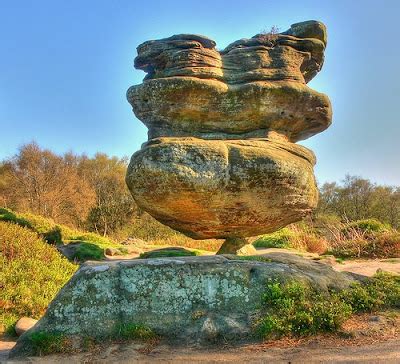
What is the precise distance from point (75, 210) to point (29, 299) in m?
27.4

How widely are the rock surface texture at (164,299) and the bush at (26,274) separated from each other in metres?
3.52

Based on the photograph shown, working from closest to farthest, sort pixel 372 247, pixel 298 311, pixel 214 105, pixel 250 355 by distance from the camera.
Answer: pixel 250 355
pixel 298 311
pixel 214 105
pixel 372 247

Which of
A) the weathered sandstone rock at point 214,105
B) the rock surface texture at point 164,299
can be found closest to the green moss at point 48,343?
the rock surface texture at point 164,299

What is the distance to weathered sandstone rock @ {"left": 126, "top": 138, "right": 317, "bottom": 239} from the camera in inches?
393

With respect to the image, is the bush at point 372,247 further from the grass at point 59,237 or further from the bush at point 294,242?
the grass at point 59,237

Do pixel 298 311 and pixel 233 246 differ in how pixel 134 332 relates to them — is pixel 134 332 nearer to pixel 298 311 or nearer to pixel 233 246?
pixel 298 311

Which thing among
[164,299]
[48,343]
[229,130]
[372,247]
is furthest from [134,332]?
[372,247]

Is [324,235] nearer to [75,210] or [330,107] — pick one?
[330,107]

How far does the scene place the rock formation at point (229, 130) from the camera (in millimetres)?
10141

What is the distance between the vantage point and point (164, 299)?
6984 mm

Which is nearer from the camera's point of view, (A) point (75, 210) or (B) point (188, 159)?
(B) point (188, 159)

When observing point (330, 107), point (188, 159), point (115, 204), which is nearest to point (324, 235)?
point (330, 107)

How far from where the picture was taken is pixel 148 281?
23.4 feet

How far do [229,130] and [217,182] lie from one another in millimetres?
2539
